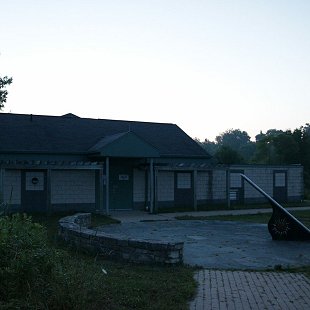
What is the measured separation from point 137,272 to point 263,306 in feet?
8.70

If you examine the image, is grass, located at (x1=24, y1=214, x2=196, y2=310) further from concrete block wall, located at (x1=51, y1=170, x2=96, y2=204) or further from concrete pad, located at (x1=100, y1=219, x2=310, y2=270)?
concrete block wall, located at (x1=51, y1=170, x2=96, y2=204)

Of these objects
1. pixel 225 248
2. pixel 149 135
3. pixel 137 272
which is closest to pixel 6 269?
pixel 137 272

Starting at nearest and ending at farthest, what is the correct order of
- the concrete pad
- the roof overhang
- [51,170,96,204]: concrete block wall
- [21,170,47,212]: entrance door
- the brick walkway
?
the brick walkway → the concrete pad → [21,170,47,212]: entrance door → the roof overhang → [51,170,96,204]: concrete block wall

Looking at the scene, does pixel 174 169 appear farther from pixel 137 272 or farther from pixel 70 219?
pixel 137 272

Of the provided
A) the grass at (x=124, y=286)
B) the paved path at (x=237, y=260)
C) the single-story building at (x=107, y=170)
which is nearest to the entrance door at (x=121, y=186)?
the single-story building at (x=107, y=170)

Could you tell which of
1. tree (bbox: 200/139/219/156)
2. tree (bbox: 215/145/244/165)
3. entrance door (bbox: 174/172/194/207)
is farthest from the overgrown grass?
tree (bbox: 200/139/219/156)

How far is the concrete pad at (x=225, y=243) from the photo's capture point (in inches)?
391

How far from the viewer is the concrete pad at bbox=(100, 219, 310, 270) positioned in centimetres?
992

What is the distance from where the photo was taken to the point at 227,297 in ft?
22.8

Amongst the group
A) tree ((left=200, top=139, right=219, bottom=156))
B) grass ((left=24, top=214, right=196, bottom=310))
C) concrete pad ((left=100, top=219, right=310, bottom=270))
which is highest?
tree ((left=200, top=139, right=219, bottom=156))

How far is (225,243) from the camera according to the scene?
12562 mm

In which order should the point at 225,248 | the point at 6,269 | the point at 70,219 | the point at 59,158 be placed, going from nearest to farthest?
the point at 6,269
the point at 225,248
the point at 70,219
the point at 59,158

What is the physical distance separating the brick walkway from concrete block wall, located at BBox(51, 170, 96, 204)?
15.1 metres

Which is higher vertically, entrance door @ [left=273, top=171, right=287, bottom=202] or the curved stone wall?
entrance door @ [left=273, top=171, right=287, bottom=202]
